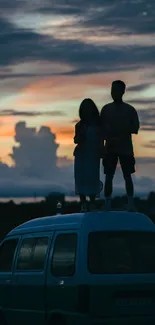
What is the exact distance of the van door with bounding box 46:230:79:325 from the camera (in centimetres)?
1374

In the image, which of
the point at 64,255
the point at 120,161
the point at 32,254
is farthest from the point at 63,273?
the point at 120,161

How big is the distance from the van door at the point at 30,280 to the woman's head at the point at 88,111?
1756 millimetres

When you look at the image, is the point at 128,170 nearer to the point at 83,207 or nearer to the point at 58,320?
the point at 83,207

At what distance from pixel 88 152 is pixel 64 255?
2.01m

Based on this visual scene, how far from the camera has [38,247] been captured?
15.0 meters

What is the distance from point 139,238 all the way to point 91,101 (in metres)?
2.32

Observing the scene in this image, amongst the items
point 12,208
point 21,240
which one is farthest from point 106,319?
point 12,208

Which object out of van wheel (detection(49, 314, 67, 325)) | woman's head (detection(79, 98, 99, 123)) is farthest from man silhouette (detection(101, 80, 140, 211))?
van wheel (detection(49, 314, 67, 325))

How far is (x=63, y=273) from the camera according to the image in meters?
14.0

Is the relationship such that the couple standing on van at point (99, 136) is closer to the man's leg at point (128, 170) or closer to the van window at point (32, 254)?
the man's leg at point (128, 170)

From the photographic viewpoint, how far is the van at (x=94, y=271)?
13.6 metres

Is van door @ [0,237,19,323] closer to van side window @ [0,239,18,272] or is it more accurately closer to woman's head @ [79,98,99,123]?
van side window @ [0,239,18,272]

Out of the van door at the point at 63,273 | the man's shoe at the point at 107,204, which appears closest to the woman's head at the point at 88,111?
the man's shoe at the point at 107,204

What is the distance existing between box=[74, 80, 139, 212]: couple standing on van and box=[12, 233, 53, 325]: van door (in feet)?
3.12
